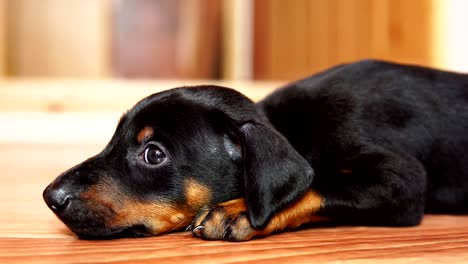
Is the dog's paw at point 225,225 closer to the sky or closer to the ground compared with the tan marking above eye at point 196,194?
closer to the ground

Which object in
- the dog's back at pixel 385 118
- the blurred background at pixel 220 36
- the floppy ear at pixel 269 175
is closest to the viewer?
the floppy ear at pixel 269 175

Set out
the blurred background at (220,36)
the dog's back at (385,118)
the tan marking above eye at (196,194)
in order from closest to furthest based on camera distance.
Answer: the tan marking above eye at (196,194), the dog's back at (385,118), the blurred background at (220,36)

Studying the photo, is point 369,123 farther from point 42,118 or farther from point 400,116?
point 42,118

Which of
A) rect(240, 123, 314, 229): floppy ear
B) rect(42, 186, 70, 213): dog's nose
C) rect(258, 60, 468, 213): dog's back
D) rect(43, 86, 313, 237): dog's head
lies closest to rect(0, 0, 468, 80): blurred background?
rect(258, 60, 468, 213): dog's back

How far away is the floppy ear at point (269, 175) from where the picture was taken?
2.64m

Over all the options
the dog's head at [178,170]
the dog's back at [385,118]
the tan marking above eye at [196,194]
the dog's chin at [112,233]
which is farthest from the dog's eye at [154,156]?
the dog's back at [385,118]

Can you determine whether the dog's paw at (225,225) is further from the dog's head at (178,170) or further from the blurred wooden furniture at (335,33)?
the blurred wooden furniture at (335,33)

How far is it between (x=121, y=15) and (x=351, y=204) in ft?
31.0

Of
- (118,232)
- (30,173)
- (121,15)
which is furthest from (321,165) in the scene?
(121,15)

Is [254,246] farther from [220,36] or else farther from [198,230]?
[220,36]

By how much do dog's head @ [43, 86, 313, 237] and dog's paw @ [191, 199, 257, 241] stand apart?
59 mm

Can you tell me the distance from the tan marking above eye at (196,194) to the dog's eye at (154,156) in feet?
0.43

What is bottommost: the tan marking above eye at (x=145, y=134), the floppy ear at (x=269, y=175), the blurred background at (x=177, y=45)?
the blurred background at (x=177, y=45)

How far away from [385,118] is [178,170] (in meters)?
0.99
